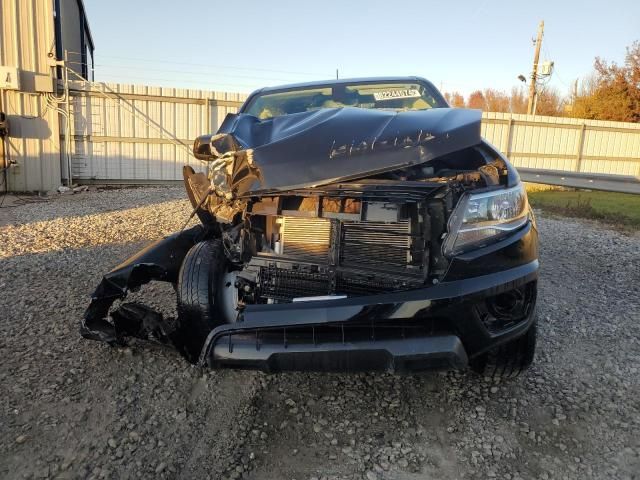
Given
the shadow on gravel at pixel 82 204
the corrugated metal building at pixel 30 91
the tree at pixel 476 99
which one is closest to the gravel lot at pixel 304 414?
the shadow on gravel at pixel 82 204

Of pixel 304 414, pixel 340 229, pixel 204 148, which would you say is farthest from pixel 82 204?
pixel 340 229

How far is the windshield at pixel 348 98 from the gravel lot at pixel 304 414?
2.08 metres

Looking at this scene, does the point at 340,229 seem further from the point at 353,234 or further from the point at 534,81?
the point at 534,81

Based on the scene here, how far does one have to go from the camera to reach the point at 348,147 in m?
2.36

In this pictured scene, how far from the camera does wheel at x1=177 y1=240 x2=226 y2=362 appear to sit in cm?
268

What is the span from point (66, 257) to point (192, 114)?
9.12m

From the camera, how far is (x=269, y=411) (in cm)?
265

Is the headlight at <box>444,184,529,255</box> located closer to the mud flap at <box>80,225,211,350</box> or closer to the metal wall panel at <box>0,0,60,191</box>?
the mud flap at <box>80,225,211,350</box>

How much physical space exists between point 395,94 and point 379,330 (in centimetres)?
273

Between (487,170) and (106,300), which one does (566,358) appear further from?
(106,300)

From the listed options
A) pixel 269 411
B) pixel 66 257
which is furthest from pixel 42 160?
pixel 269 411

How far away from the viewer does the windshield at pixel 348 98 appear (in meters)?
4.25

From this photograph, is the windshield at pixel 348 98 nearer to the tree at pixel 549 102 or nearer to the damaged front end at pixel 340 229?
the damaged front end at pixel 340 229

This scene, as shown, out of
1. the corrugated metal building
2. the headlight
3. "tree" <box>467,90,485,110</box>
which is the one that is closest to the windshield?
the headlight
